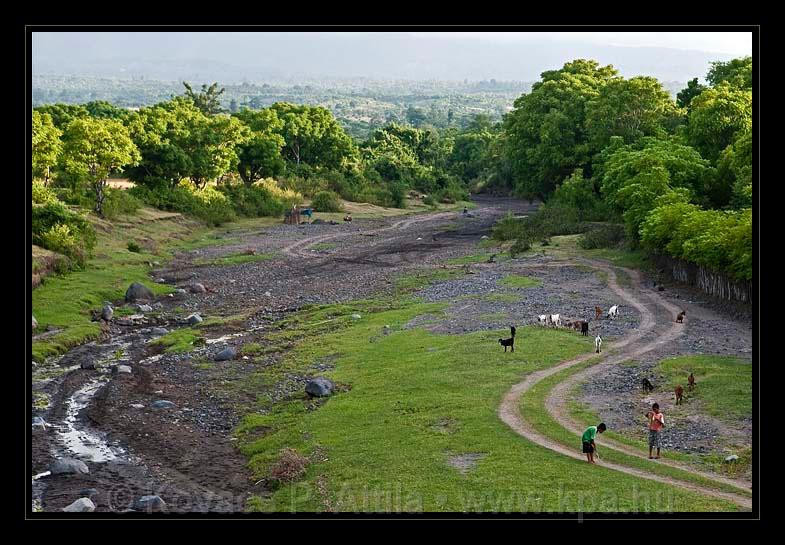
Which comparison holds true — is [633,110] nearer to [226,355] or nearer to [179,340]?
[179,340]

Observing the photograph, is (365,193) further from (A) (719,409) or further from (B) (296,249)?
(A) (719,409)

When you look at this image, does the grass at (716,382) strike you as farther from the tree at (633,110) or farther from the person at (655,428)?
the tree at (633,110)

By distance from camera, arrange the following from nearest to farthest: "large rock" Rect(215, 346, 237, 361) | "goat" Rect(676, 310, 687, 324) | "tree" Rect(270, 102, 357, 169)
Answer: "large rock" Rect(215, 346, 237, 361)
"goat" Rect(676, 310, 687, 324)
"tree" Rect(270, 102, 357, 169)

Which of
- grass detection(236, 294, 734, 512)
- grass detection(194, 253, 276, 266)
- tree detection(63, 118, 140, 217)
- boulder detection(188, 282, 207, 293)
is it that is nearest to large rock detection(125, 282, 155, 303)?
boulder detection(188, 282, 207, 293)

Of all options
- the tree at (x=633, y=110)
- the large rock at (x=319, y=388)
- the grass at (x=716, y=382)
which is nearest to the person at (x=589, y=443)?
the grass at (x=716, y=382)

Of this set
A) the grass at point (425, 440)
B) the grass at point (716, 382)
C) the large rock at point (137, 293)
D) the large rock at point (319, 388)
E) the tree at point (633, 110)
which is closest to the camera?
the grass at point (425, 440)

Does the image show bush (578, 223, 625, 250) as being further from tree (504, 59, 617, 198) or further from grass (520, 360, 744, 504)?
grass (520, 360, 744, 504)
